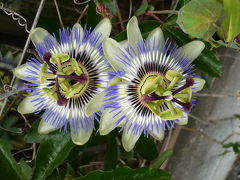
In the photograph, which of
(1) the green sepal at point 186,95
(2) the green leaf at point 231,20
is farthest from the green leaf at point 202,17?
(1) the green sepal at point 186,95

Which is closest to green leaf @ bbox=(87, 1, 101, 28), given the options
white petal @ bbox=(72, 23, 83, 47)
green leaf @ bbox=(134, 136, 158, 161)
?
white petal @ bbox=(72, 23, 83, 47)

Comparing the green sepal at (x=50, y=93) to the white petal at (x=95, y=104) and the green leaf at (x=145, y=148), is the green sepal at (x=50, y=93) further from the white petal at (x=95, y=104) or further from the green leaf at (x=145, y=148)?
the green leaf at (x=145, y=148)

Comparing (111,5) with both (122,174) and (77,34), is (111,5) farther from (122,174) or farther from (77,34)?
(122,174)

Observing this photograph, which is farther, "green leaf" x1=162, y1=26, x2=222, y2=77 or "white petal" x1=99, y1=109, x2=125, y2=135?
"green leaf" x1=162, y1=26, x2=222, y2=77

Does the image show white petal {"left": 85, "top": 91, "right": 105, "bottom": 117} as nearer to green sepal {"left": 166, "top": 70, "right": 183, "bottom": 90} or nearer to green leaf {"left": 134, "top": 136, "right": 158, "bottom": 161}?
green sepal {"left": 166, "top": 70, "right": 183, "bottom": 90}

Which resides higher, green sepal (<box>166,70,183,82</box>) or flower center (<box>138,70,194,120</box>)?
green sepal (<box>166,70,183,82</box>)

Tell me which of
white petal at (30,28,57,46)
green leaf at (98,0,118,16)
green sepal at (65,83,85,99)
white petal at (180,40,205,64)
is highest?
green leaf at (98,0,118,16)

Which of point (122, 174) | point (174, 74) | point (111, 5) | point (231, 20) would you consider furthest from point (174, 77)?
point (111, 5)

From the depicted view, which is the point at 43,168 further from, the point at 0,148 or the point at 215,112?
the point at 215,112
